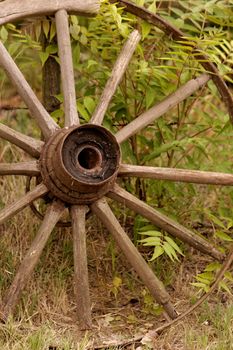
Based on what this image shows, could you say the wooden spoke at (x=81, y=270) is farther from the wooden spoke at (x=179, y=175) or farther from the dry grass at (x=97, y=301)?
the wooden spoke at (x=179, y=175)

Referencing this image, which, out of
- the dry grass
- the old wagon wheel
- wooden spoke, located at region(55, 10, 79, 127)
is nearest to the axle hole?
the old wagon wheel

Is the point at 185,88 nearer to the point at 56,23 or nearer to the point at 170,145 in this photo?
the point at 170,145

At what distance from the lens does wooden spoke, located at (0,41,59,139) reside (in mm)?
3279

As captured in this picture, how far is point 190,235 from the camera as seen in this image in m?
3.50

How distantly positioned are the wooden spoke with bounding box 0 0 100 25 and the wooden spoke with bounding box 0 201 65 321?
877 millimetres

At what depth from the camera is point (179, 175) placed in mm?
3430

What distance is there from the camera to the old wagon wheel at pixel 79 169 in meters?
3.16

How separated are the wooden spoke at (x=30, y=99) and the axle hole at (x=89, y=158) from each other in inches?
6.8

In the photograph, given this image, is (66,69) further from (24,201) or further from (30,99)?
(24,201)

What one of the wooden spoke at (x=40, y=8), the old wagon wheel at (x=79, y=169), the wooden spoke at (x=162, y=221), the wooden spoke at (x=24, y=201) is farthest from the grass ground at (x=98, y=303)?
the wooden spoke at (x=40, y=8)

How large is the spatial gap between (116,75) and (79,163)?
521 millimetres

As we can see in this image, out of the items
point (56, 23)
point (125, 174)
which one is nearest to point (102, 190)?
point (125, 174)

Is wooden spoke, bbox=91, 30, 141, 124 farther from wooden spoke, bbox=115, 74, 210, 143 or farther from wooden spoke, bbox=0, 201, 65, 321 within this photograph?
wooden spoke, bbox=0, 201, 65, 321

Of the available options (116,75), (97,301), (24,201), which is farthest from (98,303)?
(116,75)
